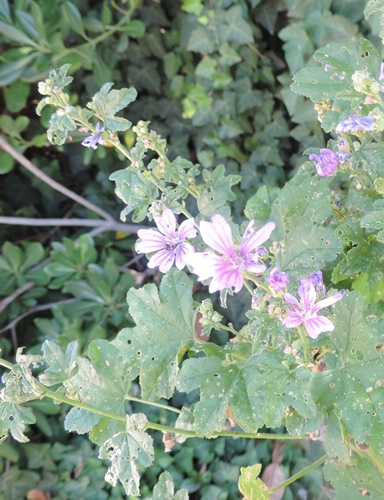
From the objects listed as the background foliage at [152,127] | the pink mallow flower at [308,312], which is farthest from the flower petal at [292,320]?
the background foliage at [152,127]

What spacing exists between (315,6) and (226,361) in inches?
37.2

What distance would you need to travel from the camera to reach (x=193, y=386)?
67cm

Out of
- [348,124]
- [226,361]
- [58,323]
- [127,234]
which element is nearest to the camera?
[348,124]

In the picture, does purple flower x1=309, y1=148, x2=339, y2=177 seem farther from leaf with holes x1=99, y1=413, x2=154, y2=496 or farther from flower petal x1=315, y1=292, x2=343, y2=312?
leaf with holes x1=99, y1=413, x2=154, y2=496

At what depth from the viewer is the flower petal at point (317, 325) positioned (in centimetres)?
56

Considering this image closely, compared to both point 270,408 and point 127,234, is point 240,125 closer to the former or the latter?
point 127,234

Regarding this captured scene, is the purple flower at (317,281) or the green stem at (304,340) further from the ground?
the purple flower at (317,281)

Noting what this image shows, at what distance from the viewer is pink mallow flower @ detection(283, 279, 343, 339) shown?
0.56 metres

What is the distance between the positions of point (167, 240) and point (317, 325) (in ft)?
0.61

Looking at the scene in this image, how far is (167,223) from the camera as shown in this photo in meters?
0.66

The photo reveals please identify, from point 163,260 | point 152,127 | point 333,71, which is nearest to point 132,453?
point 163,260

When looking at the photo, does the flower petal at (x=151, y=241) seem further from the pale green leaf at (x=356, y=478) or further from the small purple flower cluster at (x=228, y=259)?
the pale green leaf at (x=356, y=478)

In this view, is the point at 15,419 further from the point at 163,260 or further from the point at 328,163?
the point at 328,163

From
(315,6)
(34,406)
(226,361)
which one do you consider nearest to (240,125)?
(315,6)
